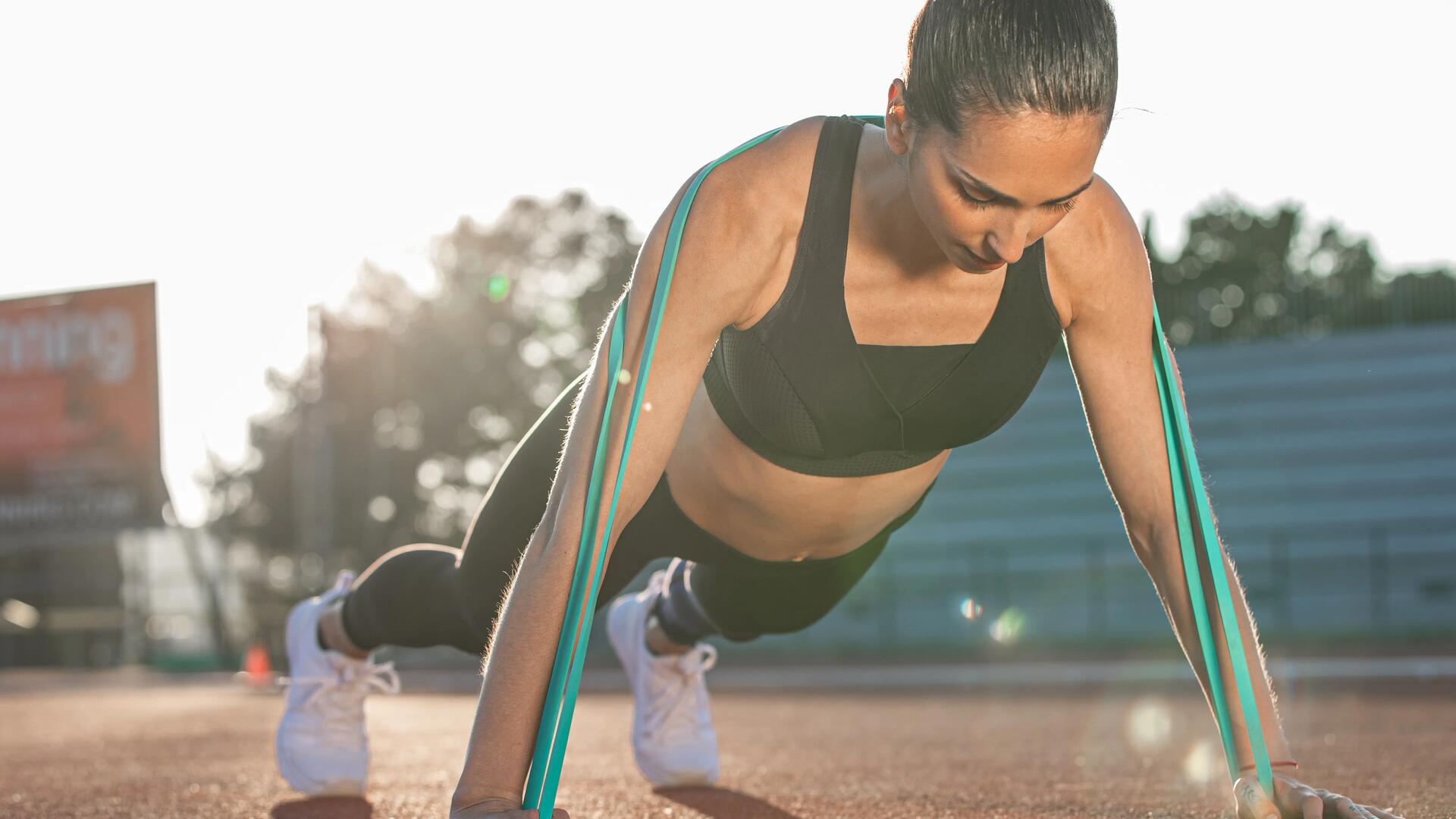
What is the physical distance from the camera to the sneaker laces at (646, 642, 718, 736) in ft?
11.1

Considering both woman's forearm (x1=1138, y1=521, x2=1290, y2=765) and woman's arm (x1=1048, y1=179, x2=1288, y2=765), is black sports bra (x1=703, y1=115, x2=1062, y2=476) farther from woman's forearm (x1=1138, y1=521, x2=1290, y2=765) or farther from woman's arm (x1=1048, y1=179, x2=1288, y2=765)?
woman's forearm (x1=1138, y1=521, x2=1290, y2=765)

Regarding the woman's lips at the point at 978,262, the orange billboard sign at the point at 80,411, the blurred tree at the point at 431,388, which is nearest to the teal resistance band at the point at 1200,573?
the woman's lips at the point at 978,262

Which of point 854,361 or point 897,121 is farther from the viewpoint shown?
point 854,361

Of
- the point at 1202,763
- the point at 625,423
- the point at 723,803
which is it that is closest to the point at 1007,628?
the point at 1202,763

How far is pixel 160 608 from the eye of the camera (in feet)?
71.3

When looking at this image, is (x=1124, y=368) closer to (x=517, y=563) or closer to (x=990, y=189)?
(x=990, y=189)

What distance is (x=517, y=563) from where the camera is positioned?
100 inches

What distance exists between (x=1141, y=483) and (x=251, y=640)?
64.4ft

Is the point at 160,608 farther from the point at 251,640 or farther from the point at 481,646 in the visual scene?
the point at 481,646

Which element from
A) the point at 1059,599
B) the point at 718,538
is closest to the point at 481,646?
the point at 718,538

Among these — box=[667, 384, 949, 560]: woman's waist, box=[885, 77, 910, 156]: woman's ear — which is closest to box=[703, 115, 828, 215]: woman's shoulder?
box=[885, 77, 910, 156]: woman's ear

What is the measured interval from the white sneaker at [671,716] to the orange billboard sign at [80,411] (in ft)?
54.2

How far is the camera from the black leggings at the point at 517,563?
8.21 ft

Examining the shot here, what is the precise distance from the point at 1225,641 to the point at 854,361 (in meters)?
0.64
